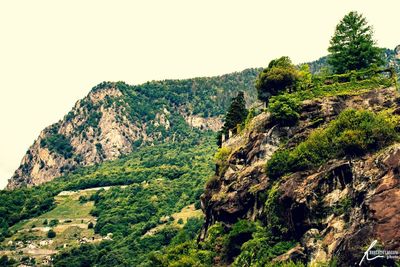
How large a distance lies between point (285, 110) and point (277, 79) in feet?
30.3

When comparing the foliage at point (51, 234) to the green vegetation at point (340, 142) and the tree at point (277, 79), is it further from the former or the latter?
the green vegetation at point (340, 142)

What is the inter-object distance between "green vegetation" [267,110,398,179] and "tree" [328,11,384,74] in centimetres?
1565

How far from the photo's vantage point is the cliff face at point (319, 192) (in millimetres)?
37875

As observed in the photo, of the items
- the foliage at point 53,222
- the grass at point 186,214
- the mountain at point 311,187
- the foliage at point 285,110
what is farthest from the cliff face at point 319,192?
the foliage at point 53,222

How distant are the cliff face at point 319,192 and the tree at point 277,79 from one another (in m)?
4.91

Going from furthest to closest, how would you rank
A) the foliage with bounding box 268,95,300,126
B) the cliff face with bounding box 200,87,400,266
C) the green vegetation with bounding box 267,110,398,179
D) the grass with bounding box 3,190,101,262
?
the grass with bounding box 3,190,101,262 < the foliage with bounding box 268,95,300,126 < the green vegetation with bounding box 267,110,398,179 < the cliff face with bounding box 200,87,400,266

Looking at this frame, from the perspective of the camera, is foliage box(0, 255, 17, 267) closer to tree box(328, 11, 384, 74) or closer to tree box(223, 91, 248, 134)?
tree box(223, 91, 248, 134)

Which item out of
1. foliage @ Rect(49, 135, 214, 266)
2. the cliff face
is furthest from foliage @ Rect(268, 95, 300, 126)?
foliage @ Rect(49, 135, 214, 266)

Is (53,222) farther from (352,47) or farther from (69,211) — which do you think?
(352,47)

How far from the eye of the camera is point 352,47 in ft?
217

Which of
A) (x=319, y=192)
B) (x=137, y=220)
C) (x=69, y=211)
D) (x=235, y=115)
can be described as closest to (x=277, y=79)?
(x=235, y=115)

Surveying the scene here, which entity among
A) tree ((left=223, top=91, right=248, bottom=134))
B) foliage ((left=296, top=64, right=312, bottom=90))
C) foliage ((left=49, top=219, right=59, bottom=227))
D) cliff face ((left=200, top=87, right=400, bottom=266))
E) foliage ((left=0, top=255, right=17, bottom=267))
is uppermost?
foliage ((left=296, top=64, right=312, bottom=90))

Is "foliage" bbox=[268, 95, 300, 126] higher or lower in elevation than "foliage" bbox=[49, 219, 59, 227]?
higher

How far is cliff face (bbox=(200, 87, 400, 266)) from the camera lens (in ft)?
124
